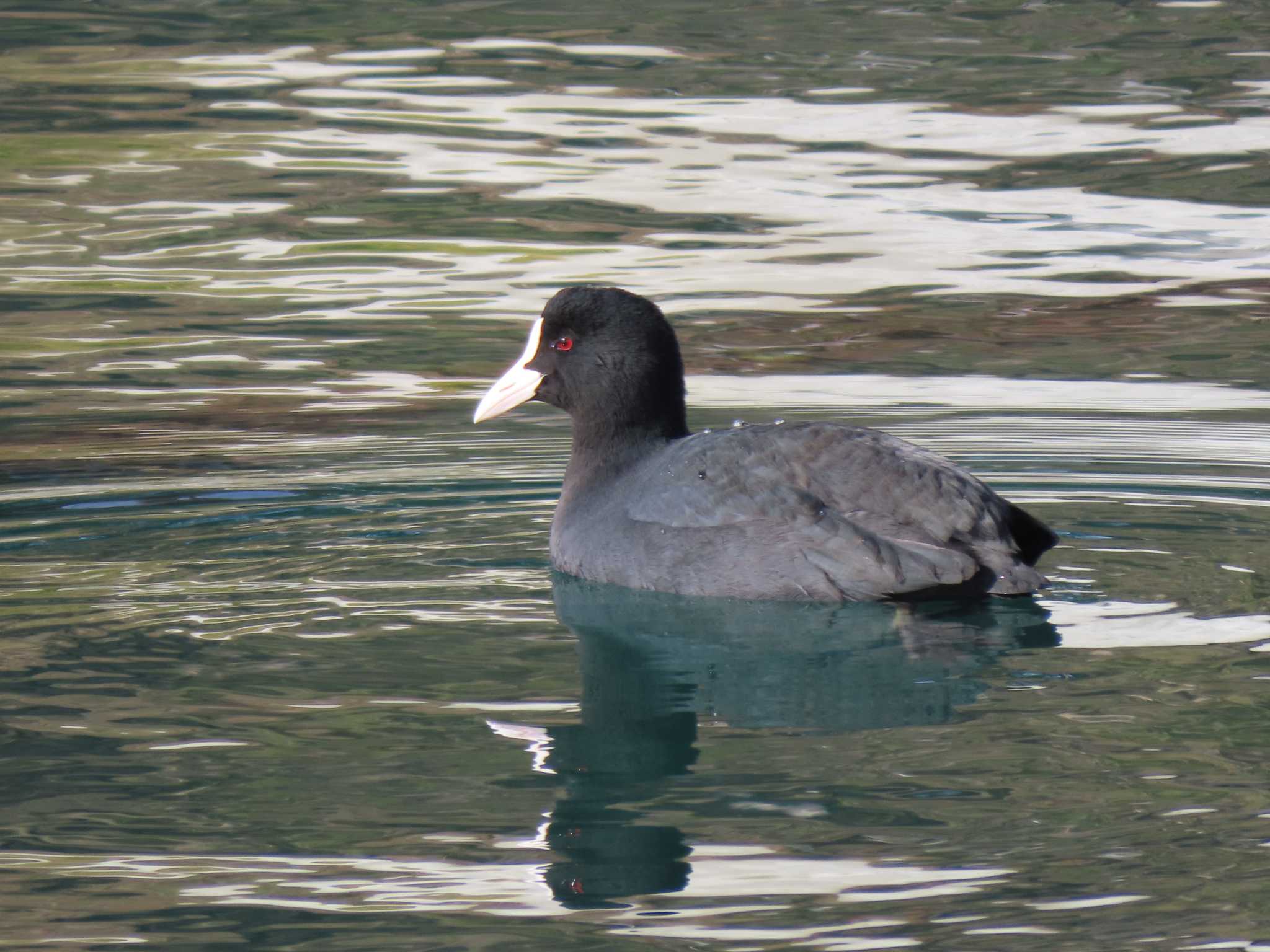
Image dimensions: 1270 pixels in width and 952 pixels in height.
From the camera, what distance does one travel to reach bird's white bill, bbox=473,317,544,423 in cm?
725

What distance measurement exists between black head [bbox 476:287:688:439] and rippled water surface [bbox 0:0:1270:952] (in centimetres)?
59

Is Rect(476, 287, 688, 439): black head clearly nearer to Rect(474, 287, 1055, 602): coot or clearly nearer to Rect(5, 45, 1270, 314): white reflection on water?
Rect(474, 287, 1055, 602): coot

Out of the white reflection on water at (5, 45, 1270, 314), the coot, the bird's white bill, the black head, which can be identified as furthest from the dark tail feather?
the white reflection on water at (5, 45, 1270, 314)

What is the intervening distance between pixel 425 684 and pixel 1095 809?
1.90 m

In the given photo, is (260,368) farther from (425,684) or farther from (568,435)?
(425,684)

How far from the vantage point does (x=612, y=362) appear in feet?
23.1

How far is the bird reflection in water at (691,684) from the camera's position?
4453 millimetres

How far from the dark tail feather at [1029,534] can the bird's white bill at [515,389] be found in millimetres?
1819

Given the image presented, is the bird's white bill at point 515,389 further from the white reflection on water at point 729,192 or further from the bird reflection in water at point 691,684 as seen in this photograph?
the white reflection on water at point 729,192

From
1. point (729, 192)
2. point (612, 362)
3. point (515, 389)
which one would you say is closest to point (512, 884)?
point (612, 362)

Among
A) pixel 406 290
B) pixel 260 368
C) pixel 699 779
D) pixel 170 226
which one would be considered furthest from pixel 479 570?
pixel 170 226

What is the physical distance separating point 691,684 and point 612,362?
1625 millimetres

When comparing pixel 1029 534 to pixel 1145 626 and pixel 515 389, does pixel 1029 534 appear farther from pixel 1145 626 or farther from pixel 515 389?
pixel 515 389

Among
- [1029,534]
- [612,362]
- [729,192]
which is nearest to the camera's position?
[1029,534]
